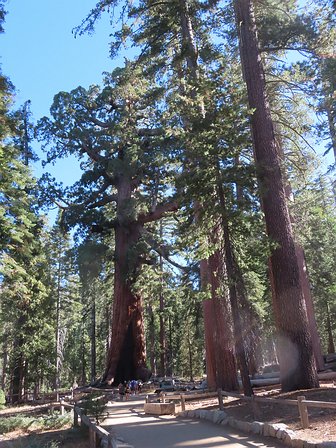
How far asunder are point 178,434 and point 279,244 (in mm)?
5842

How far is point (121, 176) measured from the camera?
2859 cm

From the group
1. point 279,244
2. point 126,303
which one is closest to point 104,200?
point 126,303

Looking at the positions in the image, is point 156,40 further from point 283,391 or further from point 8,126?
point 283,391

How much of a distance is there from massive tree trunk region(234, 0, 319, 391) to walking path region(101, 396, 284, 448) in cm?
309

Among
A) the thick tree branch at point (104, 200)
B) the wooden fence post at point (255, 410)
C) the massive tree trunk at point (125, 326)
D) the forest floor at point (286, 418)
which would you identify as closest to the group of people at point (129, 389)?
the massive tree trunk at point (125, 326)

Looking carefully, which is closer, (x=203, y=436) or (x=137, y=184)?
(x=203, y=436)

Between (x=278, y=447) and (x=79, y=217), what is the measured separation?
22312 millimetres

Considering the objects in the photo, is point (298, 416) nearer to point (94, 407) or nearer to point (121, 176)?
point (94, 407)

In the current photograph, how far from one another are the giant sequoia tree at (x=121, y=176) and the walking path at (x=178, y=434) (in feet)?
46.0

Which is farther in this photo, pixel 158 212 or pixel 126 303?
pixel 126 303

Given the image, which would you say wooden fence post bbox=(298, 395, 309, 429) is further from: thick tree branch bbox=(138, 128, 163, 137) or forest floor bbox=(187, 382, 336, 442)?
thick tree branch bbox=(138, 128, 163, 137)

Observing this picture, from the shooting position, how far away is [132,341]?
92.1ft

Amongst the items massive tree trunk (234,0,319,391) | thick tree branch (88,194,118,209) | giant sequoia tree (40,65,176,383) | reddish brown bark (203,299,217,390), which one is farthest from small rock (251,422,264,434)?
thick tree branch (88,194,118,209)

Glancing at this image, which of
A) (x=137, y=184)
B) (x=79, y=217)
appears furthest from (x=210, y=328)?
(x=137, y=184)
